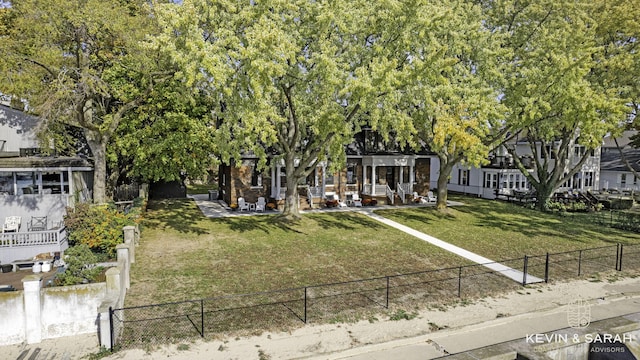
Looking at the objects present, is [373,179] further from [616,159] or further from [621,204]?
[616,159]

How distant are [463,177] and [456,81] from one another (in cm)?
2099

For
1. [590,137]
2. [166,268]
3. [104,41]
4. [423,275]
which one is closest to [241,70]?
[104,41]

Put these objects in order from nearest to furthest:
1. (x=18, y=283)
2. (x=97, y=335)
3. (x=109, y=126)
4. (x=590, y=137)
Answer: (x=97, y=335)
(x=18, y=283)
(x=109, y=126)
(x=590, y=137)

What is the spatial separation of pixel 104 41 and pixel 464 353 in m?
21.3

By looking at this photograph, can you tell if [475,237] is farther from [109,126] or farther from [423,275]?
[109,126]

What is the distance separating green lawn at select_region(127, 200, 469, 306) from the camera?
15.1 metres

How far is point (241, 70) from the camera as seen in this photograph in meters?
18.9

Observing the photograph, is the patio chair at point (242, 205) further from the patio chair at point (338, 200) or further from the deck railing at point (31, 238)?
the deck railing at point (31, 238)

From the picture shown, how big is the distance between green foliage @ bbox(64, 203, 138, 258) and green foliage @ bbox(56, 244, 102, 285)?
2.55m

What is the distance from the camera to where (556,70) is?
2419cm

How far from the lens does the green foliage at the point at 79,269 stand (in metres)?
12.3

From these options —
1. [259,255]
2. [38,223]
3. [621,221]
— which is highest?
[38,223]

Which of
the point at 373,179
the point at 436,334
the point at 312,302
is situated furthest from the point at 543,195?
the point at 312,302

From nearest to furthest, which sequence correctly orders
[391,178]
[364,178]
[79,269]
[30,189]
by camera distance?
1. [79,269]
2. [30,189]
3. [364,178]
4. [391,178]
